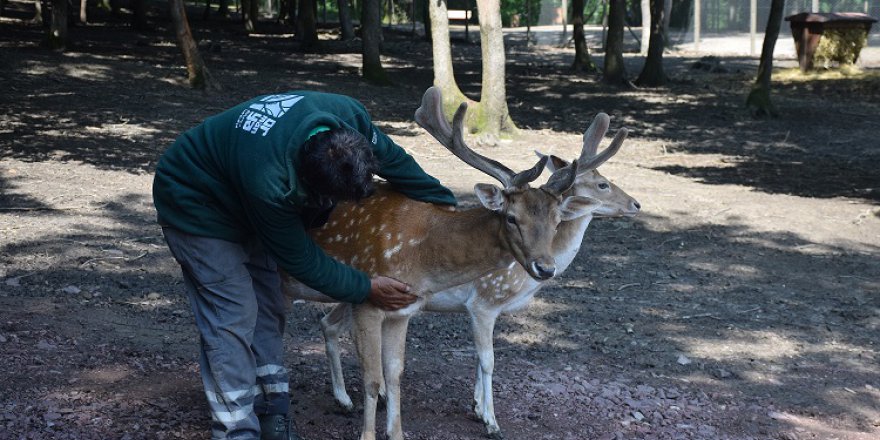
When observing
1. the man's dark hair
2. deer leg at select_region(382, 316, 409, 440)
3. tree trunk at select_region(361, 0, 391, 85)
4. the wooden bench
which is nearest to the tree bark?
tree trunk at select_region(361, 0, 391, 85)

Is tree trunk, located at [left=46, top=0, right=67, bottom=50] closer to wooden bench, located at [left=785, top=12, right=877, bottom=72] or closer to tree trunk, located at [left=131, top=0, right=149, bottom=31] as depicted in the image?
tree trunk, located at [left=131, top=0, right=149, bottom=31]

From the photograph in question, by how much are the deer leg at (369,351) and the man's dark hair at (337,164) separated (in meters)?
0.95

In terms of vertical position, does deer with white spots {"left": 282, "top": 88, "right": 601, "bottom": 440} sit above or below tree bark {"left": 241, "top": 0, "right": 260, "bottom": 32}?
below

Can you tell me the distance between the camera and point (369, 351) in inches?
186

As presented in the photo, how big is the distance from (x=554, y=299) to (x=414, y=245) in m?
3.21

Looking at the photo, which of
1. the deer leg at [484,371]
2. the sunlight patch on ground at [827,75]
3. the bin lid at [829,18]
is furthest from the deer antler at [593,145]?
the bin lid at [829,18]

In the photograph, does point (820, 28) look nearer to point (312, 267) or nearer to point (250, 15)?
point (250, 15)

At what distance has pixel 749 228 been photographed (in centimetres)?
1030

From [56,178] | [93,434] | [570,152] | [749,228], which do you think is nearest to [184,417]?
[93,434]

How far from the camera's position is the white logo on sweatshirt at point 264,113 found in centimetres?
394

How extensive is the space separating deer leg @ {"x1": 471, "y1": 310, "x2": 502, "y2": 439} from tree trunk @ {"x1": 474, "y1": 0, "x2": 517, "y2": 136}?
9202mm

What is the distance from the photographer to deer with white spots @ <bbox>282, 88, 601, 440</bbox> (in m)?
4.65

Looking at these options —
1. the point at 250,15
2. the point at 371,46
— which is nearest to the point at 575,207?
the point at 371,46

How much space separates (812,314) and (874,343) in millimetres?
626
